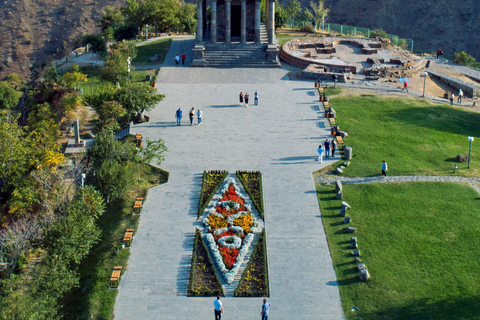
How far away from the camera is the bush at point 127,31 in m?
71.6

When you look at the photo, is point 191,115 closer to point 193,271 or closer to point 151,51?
point 193,271

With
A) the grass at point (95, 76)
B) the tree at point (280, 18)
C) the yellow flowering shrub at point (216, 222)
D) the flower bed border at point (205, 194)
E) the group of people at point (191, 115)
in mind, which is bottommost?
the yellow flowering shrub at point (216, 222)

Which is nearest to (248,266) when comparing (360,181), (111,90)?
(360,181)

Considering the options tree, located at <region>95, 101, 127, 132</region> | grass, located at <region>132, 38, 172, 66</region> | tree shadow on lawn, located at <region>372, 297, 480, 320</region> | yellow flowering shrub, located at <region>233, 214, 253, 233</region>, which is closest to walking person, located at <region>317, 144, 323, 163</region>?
yellow flowering shrub, located at <region>233, 214, 253, 233</region>

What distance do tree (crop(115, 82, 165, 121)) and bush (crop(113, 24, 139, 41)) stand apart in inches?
970

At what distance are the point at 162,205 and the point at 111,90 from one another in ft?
43.9

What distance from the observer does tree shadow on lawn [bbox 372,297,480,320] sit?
28594 mm

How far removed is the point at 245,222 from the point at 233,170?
606cm

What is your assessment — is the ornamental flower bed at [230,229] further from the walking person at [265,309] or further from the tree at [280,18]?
the tree at [280,18]

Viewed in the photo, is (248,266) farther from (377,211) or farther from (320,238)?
(377,211)

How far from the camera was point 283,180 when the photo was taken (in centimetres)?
4000

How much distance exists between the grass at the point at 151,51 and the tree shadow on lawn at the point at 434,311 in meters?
39.2

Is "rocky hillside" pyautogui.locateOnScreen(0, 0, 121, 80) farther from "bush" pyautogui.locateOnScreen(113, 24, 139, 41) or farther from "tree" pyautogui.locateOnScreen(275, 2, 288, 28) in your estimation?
"tree" pyautogui.locateOnScreen(275, 2, 288, 28)

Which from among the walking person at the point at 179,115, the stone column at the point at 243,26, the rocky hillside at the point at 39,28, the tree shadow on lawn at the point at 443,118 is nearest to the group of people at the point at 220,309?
the walking person at the point at 179,115
